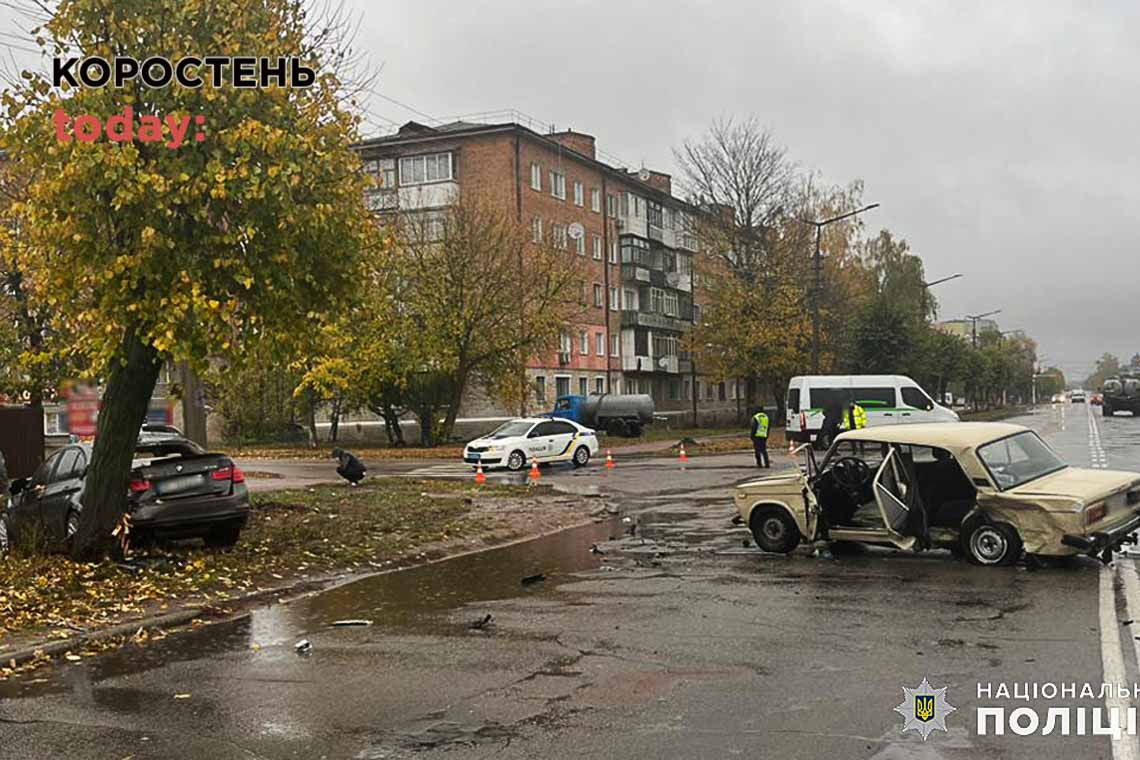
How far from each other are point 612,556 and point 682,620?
4.19m

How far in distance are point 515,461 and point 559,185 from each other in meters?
32.3

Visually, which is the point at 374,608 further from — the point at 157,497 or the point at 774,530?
the point at 774,530

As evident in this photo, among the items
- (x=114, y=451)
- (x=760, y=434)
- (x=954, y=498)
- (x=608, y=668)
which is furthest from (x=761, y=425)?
(x=608, y=668)

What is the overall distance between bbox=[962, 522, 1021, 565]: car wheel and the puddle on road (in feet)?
13.0

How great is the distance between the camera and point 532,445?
105 ft

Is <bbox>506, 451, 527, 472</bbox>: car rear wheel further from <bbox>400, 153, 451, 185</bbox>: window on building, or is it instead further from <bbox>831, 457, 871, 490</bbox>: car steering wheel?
<bbox>400, 153, 451, 185</bbox>: window on building

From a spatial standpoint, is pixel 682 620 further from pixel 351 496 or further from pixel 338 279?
pixel 351 496

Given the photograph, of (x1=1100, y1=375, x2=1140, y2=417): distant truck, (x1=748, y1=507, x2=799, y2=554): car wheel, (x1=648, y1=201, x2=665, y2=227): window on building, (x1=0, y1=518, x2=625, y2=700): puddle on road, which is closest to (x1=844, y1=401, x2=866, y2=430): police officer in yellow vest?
(x1=0, y1=518, x2=625, y2=700): puddle on road

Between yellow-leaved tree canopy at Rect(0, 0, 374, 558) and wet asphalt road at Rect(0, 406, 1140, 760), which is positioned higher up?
yellow-leaved tree canopy at Rect(0, 0, 374, 558)

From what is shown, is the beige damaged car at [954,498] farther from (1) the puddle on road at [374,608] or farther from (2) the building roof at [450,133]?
(2) the building roof at [450,133]

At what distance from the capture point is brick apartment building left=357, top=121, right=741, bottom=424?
5553 centimetres

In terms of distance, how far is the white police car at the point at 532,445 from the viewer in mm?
31422

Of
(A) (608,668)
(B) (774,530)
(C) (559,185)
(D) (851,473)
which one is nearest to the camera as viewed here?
(A) (608,668)

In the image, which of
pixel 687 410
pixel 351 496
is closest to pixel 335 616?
pixel 351 496
